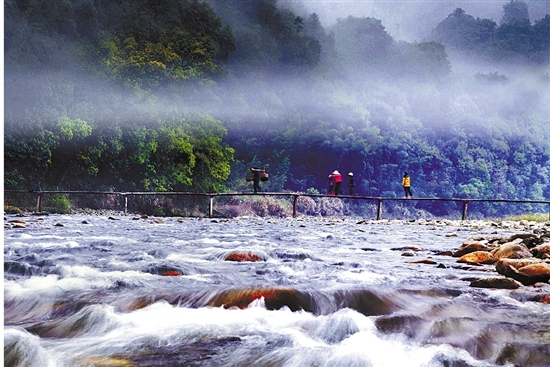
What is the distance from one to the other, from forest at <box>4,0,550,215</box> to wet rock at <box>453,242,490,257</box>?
391 millimetres

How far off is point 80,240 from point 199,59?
1.19 metres

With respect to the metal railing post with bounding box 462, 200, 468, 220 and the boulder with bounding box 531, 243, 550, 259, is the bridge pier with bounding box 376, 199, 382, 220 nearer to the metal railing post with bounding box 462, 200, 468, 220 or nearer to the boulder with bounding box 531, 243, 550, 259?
the metal railing post with bounding box 462, 200, 468, 220

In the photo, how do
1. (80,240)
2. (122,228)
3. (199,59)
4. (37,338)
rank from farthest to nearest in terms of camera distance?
1. (199,59)
2. (122,228)
3. (80,240)
4. (37,338)

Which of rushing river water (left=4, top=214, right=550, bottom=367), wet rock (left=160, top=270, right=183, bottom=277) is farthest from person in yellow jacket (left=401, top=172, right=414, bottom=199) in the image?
wet rock (left=160, top=270, right=183, bottom=277)

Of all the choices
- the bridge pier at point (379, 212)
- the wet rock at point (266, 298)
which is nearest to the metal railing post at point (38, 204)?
the wet rock at point (266, 298)

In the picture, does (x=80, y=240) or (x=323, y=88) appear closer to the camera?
(x=80, y=240)

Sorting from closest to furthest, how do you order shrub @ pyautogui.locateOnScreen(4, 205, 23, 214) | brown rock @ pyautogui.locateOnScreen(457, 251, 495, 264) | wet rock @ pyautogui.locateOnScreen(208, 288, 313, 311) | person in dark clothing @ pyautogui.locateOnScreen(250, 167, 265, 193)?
wet rock @ pyautogui.locateOnScreen(208, 288, 313, 311), brown rock @ pyautogui.locateOnScreen(457, 251, 495, 264), shrub @ pyautogui.locateOnScreen(4, 205, 23, 214), person in dark clothing @ pyautogui.locateOnScreen(250, 167, 265, 193)

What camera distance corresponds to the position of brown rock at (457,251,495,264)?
2.56m

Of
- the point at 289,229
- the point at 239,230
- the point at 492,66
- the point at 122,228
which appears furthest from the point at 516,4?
the point at 122,228

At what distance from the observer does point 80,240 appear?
2943 mm

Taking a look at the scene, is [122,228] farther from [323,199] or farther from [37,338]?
[37,338]

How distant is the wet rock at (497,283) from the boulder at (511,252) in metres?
0.20

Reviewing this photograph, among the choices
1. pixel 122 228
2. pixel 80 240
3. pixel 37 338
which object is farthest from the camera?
pixel 122 228

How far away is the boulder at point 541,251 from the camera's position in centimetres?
252
